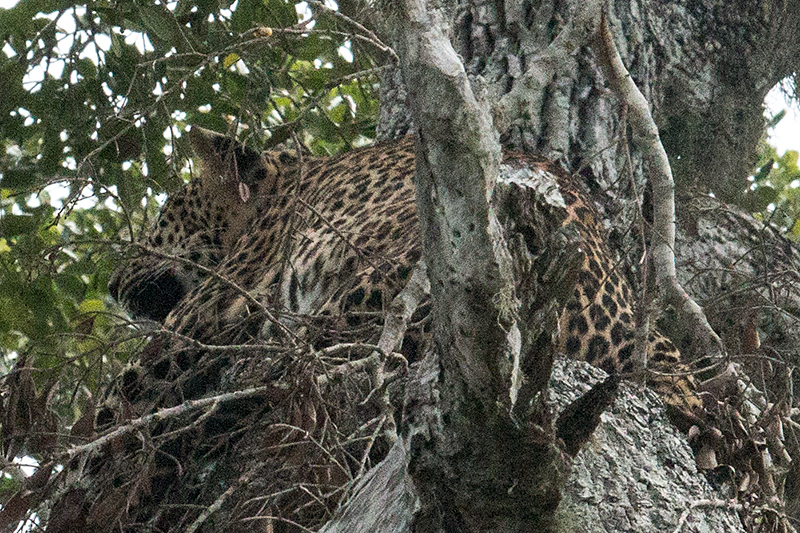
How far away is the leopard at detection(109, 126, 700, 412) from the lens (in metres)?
3.18

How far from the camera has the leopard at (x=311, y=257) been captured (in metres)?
3.18

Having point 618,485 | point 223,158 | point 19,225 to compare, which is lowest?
point 618,485

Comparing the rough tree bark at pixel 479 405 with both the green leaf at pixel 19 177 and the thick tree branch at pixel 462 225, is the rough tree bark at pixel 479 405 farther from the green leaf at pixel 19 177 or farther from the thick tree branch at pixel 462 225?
the green leaf at pixel 19 177

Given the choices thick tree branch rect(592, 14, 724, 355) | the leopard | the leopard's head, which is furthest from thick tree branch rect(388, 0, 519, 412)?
the leopard's head

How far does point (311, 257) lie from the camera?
3971 mm

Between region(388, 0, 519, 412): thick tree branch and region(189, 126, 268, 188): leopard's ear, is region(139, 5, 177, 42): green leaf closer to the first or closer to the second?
region(189, 126, 268, 188): leopard's ear

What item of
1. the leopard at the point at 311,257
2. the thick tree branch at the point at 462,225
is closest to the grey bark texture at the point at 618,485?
the leopard at the point at 311,257

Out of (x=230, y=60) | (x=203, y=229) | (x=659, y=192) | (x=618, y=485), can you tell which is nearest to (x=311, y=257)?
(x=230, y=60)

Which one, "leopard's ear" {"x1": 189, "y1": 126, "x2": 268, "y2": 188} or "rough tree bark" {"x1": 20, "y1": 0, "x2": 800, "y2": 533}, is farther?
"leopard's ear" {"x1": 189, "y1": 126, "x2": 268, "y2": 188}

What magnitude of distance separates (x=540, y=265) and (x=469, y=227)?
0.48ft

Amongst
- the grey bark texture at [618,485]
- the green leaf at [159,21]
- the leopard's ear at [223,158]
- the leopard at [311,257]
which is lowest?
the grey bark texture at [618,485]

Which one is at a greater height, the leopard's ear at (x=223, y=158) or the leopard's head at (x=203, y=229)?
the leopard's ear at (x=223, y=158)

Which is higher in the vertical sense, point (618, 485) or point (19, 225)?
point (19, 225)

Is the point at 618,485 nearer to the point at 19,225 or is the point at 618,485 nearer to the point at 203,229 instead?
the point at 19,225
